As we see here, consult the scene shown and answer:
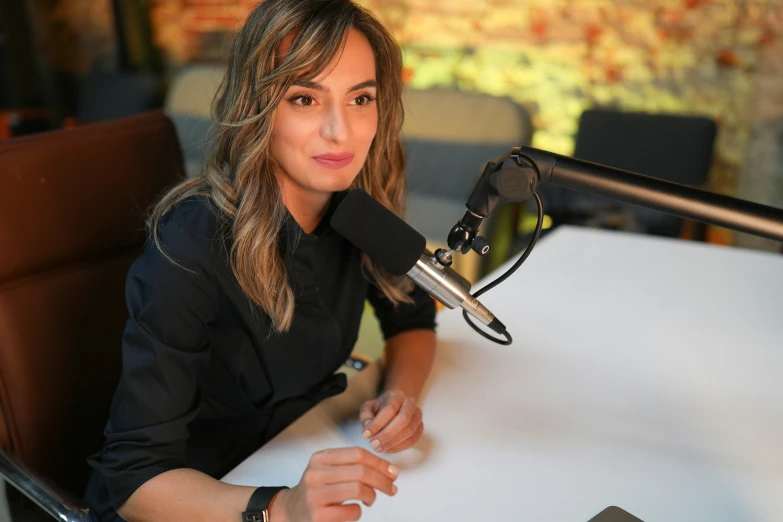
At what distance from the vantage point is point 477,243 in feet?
2.51

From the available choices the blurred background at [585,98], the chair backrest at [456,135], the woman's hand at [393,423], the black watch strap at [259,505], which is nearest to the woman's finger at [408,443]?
the woman's hand at [393,423]

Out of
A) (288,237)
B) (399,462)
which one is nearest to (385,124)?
(288,237)

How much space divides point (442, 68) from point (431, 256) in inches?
120

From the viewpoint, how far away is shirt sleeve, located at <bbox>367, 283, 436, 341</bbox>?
1.38m

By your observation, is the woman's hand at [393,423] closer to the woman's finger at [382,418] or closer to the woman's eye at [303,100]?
the woman's finger at [382,418]

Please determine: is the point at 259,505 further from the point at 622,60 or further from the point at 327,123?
the point at 622,60

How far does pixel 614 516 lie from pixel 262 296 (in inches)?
22.0

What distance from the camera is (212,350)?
1164mm

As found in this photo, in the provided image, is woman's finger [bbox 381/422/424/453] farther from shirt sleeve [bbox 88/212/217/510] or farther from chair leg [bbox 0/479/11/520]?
chair leg [bbox 0/479/11/520]

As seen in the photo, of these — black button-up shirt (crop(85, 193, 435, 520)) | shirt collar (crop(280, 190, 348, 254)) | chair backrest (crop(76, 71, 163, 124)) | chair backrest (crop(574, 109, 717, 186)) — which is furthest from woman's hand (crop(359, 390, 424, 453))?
chair backrest (crop(76, 71, 163, 124))

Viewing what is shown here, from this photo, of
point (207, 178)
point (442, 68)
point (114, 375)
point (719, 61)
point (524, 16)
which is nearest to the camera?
point (207, 178)

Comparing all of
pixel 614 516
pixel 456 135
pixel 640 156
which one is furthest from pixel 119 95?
pixel 614 516

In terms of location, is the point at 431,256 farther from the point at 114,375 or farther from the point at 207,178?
the point at 114,375

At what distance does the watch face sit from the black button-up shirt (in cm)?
47
